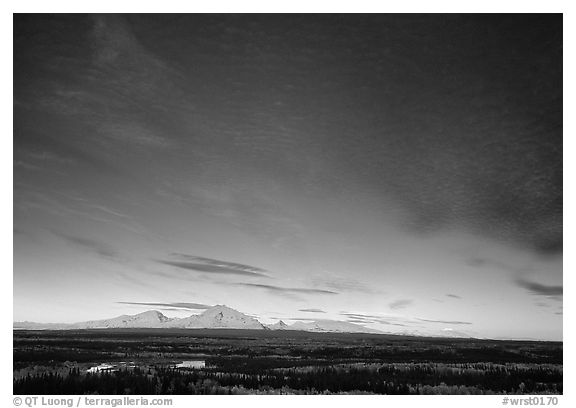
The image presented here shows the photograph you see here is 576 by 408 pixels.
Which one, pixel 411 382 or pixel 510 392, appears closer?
pixel 510 392

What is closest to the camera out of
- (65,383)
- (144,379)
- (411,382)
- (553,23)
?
(553,23)

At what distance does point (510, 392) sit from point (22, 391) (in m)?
19.3
